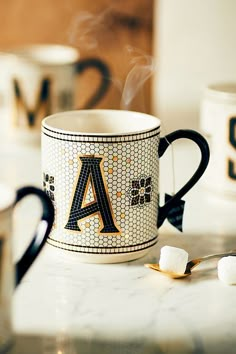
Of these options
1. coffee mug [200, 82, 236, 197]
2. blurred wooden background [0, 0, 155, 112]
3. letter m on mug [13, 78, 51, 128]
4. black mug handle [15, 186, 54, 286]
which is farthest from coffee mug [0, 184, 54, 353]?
blurred wooden background [0, 0, 155, 112]

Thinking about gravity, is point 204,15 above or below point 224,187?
above

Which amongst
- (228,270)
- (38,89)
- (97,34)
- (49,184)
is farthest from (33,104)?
(228,270)

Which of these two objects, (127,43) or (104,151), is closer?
(104,151)

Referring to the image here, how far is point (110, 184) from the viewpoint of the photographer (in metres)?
0.75

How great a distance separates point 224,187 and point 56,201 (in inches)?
11.2

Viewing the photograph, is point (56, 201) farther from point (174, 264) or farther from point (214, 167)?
point (214, 167)

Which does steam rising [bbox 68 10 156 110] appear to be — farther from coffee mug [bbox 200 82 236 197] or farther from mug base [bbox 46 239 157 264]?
mug base [bbox 46 239 157 264]

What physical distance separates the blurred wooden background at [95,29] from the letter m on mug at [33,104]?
0.66 ft

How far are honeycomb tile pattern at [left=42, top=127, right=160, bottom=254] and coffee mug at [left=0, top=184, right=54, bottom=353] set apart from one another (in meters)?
0.11

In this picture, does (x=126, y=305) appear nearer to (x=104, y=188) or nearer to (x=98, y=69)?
(x=104, y=188)

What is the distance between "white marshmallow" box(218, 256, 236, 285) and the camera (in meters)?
0.75

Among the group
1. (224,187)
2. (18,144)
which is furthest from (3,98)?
(224,187)

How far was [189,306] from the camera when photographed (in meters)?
0.71

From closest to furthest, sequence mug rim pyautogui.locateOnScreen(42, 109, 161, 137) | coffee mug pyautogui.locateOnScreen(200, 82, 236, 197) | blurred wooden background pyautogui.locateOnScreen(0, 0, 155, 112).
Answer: mug rim pyautogui.locateOnScreen(42, 109, 161, 137)
coffee mug pyautogui.locateOnScreen(200, 82, 236, 197)
blurred wooden background pyautogui.locateOnScreen(0, 0, 155, 112)
